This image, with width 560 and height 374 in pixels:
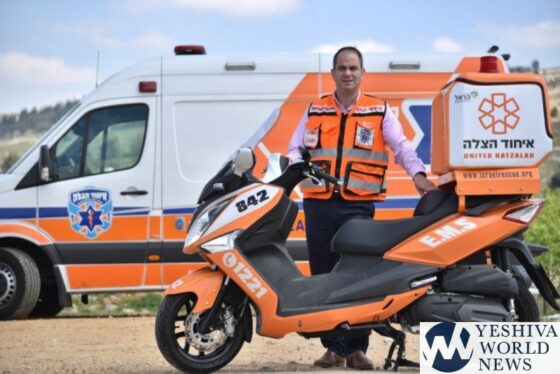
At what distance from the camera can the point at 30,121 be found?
1897 inches

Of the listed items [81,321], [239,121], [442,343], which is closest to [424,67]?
[239,121]

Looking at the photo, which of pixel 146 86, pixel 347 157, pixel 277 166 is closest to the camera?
pixel 277 166

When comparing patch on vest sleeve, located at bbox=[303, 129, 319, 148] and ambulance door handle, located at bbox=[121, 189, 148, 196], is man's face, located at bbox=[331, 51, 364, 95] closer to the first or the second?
patch on vest sleeve, located at bbox=[303, 129, 319, 148]

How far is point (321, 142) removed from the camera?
7.53 meters

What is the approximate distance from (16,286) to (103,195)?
1.19 m

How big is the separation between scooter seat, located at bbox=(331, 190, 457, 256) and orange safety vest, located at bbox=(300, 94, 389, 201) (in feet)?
1.33

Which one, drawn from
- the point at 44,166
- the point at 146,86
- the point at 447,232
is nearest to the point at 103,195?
the point at 44,166

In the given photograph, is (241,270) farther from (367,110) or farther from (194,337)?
(367,110)

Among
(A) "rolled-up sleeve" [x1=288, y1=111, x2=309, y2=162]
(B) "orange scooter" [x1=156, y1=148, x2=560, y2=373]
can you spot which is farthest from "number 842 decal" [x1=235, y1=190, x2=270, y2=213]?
(A) "rolled-up sleeve" [x1=288, y1=111, x2=309, y2=162]

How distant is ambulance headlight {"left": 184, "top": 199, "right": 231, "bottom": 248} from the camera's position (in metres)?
7.04

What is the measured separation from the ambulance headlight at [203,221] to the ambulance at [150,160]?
13.7 feet

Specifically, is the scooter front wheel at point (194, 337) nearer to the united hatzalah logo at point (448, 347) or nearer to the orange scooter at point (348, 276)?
the orange scooter at point (348, 276)

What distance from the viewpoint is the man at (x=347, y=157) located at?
24.5 ft

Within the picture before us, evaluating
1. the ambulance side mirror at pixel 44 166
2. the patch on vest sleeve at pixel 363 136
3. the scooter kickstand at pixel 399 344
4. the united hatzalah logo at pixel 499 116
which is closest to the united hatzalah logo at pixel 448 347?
the scooter kickstand at pixel 399 344
